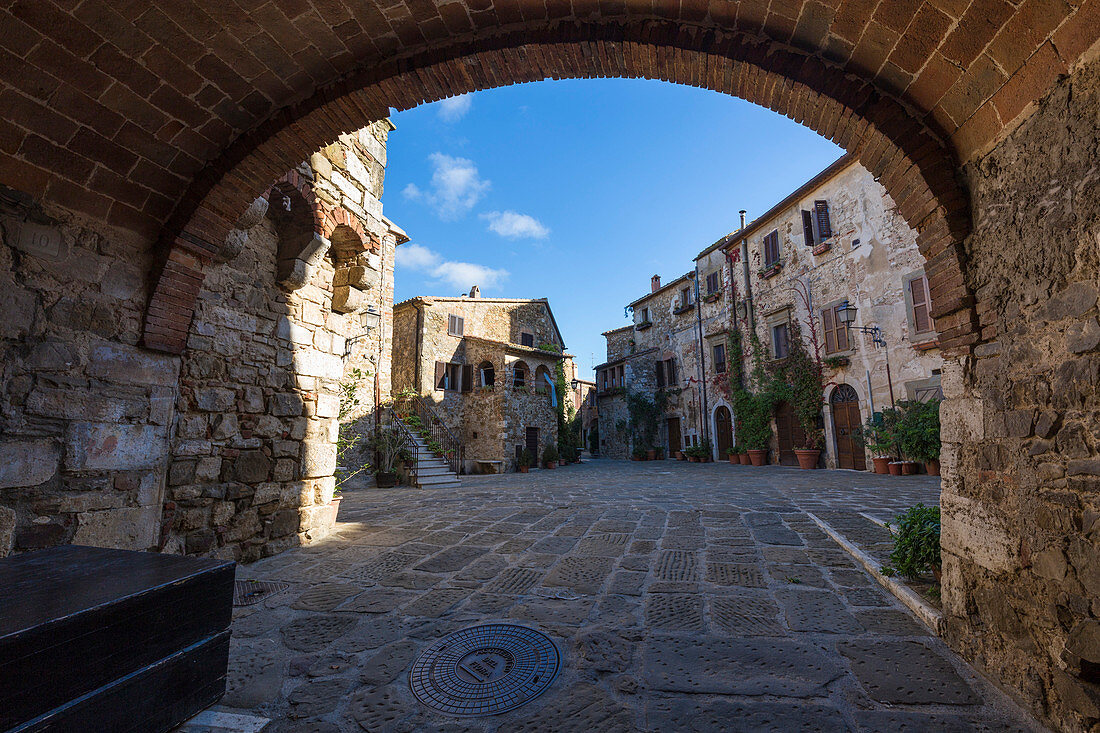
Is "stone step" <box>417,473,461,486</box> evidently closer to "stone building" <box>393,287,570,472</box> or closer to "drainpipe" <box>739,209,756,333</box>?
"stone building" <box>393,287,570,472</box>

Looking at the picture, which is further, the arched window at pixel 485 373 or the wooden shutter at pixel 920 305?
the arched window at pixel 485 373

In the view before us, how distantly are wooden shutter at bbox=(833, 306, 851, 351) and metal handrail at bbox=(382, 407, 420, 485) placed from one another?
12439mm

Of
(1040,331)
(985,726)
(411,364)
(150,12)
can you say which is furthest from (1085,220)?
(411,364)

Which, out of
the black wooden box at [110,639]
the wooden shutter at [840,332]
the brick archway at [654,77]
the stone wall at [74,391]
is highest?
the wooden shutter at [840,332]

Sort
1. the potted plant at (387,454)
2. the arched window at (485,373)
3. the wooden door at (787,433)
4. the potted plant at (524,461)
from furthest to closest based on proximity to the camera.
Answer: the arched window at (485,373) → the potted plant at (524,461) → the wooden door at (787,433) → the potted plant at (387,454)

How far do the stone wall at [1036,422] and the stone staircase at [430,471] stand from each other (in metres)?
10.5

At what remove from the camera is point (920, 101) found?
2.37 metres

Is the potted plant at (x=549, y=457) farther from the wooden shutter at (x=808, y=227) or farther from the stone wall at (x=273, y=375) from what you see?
the stone wall at (x=273, y=375)

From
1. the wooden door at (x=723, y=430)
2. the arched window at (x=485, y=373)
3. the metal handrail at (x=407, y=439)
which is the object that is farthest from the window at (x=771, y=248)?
the metal handrail at (x=407, y=439)

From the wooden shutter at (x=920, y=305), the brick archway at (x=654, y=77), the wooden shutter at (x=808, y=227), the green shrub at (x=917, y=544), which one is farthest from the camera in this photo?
the wooden shutter at (x=808, y=227)

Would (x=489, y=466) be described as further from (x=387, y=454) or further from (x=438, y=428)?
(x=387, y=454)

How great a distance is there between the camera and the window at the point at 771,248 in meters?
15.8

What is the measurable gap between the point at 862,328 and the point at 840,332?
86 centimetres

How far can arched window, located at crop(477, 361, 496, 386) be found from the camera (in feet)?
57.2
